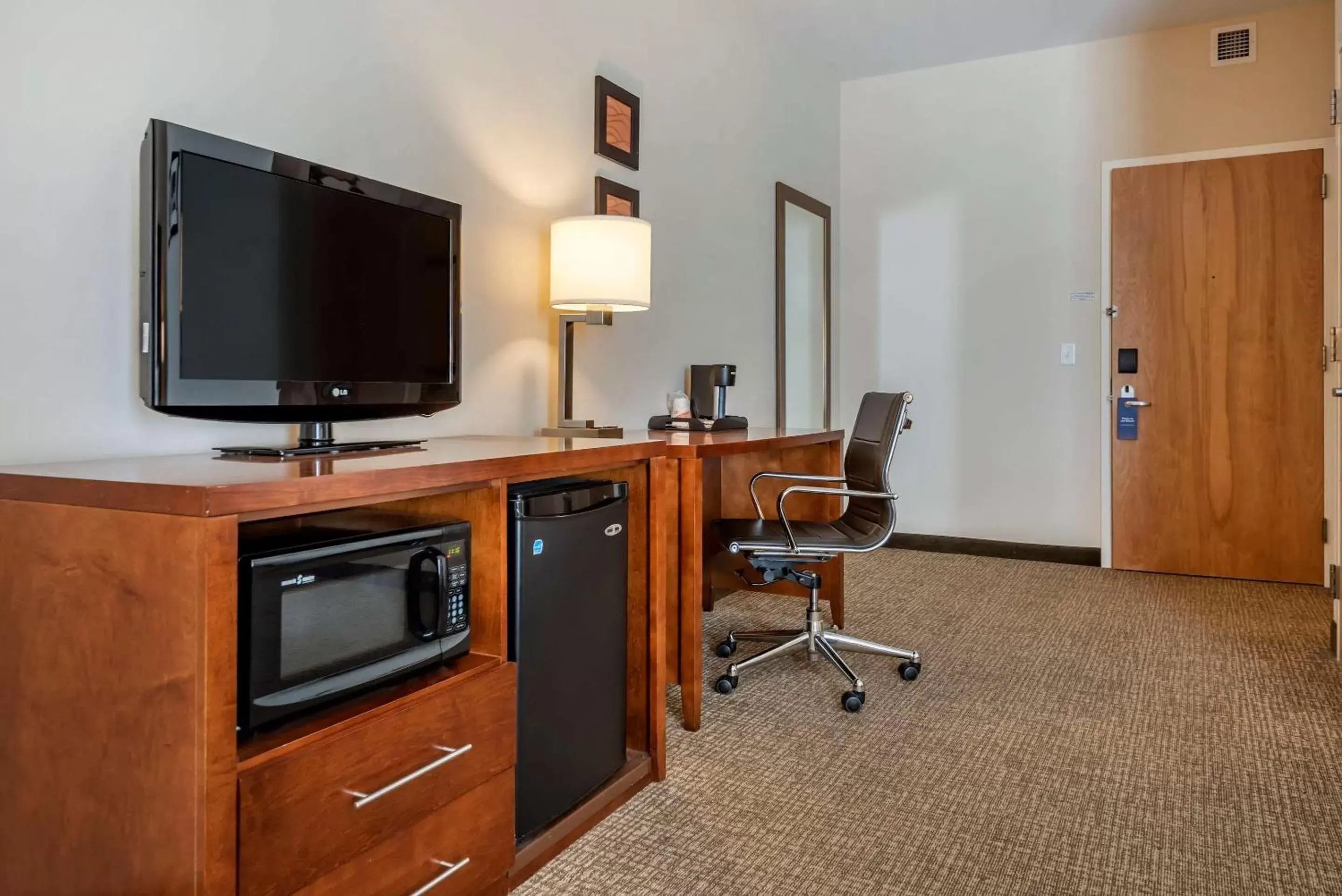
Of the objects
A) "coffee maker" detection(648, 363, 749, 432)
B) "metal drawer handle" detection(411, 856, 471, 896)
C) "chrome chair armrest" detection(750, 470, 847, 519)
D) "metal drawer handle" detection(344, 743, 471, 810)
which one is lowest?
"metal drawer handle" detection(411, 856, 471, 896)

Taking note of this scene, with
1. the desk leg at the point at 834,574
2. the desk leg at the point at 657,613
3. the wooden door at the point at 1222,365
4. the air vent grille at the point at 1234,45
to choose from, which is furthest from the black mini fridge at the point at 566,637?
the air vent grille at the point at 1234,45

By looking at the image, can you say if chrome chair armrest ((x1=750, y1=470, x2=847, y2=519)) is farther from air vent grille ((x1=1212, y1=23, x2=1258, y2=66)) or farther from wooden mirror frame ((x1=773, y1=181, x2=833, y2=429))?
air vent grille ((x1=1212, y1=23, x2=1258, y2=66))

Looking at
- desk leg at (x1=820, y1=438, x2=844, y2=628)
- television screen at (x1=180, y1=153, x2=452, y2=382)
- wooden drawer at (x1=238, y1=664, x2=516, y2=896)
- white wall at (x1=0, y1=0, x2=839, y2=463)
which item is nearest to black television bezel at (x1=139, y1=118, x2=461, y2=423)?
television screen at (x1=180, y1=153, x2=452, y2=382)

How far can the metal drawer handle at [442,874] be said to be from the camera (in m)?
1.33

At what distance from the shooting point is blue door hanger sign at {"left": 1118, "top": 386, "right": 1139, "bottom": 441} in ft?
14.3

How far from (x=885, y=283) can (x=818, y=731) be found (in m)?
3.25

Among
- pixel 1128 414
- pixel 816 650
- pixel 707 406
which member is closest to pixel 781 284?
pixel 707 406

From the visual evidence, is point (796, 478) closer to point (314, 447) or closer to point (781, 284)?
point (781, 284)

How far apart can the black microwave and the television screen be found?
0.32 m

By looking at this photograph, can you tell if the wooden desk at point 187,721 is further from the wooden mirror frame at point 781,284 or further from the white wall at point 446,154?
the wooden mirror frame at point 781,284

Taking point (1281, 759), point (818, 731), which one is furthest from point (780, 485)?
point (1281, 759)

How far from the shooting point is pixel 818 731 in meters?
2.29

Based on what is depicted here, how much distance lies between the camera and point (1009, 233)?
15.2 ft

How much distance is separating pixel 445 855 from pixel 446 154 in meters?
1.70
